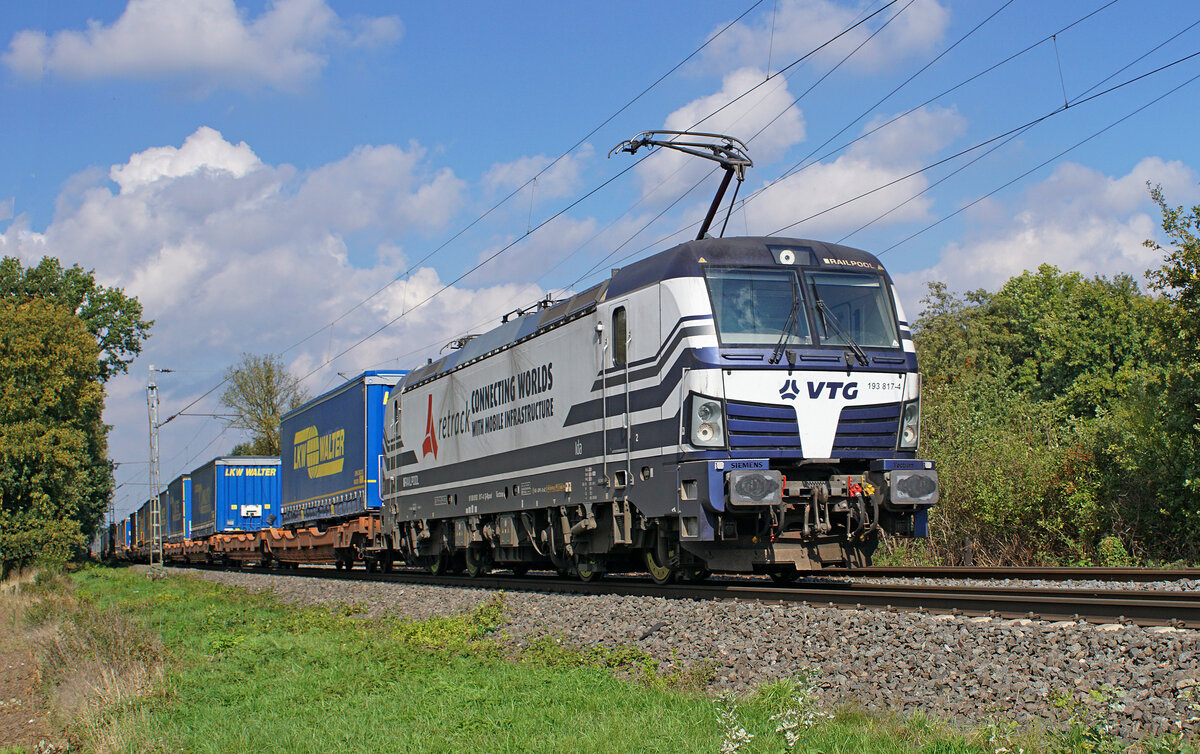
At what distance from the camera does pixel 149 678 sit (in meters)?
9.61

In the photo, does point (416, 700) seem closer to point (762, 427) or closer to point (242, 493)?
point (762, 427)

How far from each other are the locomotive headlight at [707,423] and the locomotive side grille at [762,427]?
10 cm

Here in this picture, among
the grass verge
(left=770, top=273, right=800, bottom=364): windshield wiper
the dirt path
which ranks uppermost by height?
(left=770, top=273, right=800, bottom=364): windshield wiper

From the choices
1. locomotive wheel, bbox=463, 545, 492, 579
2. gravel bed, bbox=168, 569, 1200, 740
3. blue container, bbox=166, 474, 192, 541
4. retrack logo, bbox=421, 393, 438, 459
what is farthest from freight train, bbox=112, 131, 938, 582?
blue container, bbox=166, 474, 192, 541

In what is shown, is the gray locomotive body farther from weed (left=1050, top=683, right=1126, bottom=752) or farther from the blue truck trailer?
the blue truck trailer

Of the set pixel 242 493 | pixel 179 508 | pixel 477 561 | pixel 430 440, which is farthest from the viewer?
pixel 179 508

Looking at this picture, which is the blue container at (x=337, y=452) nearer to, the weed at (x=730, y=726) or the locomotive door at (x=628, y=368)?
the locomotive door at (x=628, y=368)

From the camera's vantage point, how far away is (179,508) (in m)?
46.0

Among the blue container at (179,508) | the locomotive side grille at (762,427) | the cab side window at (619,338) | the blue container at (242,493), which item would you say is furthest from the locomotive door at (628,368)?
the blue container at (179,508)

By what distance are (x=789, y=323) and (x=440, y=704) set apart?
6142mm

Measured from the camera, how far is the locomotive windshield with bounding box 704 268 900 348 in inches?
450

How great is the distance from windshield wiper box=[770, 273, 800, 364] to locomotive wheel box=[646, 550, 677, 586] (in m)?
3.25

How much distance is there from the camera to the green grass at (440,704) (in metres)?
6.03

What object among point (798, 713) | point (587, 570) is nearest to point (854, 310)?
point (587, 570)
